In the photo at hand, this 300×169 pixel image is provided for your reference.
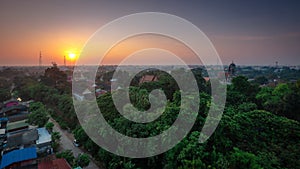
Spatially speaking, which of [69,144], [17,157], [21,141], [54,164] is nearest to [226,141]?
[54,164]

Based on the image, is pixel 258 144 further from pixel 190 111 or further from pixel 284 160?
pixel 190 111

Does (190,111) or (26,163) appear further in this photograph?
(26,163)

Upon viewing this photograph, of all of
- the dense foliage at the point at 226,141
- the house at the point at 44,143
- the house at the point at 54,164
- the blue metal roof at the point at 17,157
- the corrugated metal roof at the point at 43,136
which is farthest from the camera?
the corrugated metal roof at the point at 43,136

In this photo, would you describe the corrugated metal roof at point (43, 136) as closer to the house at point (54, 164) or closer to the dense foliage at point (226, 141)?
the dense foliage at point (226, 141)

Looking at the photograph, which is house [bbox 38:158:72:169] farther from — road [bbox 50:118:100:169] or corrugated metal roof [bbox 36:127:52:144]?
corrugated metal roof [bbox 36:127:52:144]

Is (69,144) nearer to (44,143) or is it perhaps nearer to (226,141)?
(44,143)

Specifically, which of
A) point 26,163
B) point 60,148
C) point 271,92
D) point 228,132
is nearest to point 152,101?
point 228,132

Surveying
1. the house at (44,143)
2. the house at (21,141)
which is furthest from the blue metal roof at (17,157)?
the house at (21,141)

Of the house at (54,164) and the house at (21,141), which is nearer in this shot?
the house at (54,164)

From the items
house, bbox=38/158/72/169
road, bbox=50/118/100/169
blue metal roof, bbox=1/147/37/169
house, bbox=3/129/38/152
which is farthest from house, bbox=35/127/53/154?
house, bbox=38/158/72/169

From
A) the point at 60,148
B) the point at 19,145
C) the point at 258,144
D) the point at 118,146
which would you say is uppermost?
the point at 258,144

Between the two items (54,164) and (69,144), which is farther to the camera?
(69,144)
